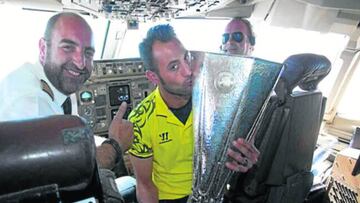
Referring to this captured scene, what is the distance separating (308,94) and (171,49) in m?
0.85

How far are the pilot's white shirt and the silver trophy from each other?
2.09ft

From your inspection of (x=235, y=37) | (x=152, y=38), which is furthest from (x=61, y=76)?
(x=235, y=37)

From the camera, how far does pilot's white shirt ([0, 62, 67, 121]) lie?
4.13 feet

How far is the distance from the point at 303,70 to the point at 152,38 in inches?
33.5

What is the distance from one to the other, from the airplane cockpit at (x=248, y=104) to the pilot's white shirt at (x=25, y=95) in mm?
71

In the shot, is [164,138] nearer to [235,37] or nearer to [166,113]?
[166,113]

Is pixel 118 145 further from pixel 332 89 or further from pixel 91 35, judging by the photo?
pixel 332 89

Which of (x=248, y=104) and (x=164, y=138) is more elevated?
(x=248, y=104)

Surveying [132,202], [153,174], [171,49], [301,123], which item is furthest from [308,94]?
[132,202]

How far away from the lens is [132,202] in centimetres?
244

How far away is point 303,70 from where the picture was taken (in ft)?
5.80

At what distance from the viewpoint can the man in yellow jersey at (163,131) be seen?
165 cm

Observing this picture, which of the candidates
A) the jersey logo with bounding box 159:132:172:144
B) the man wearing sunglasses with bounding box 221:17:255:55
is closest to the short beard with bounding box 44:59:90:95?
the jersey logo with bounding box 159:132:172:144

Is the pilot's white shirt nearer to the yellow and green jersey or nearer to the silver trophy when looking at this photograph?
the yellow and green jersey
